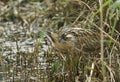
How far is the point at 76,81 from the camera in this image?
245 cm

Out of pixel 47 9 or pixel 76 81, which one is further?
pixel 47 9

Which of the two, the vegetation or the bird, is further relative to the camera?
the bird

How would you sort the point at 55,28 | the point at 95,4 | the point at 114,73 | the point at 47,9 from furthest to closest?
1. the point at 47,9
2. the point at 55,28
3. the point at 95,4
4. the point at 114,73

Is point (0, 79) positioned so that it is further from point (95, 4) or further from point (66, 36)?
point (95, 4)

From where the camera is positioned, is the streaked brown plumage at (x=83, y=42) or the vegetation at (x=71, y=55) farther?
the streaked brown plumage at (x=83, y=42)

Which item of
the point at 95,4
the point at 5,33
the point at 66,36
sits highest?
the point at 95,4

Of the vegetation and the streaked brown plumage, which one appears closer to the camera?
the vegetation

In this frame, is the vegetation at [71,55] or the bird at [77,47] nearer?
the vegetation at [71,55]

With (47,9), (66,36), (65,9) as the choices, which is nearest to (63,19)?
(65,9)

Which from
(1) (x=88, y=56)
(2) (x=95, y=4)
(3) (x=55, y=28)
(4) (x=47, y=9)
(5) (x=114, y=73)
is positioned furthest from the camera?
(4) (x=47, y=9)

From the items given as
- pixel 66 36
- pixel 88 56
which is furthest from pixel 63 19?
pixel 88 56

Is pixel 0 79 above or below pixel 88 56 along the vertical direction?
below

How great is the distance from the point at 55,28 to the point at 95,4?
0.96 meters

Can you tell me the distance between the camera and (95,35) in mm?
2609
